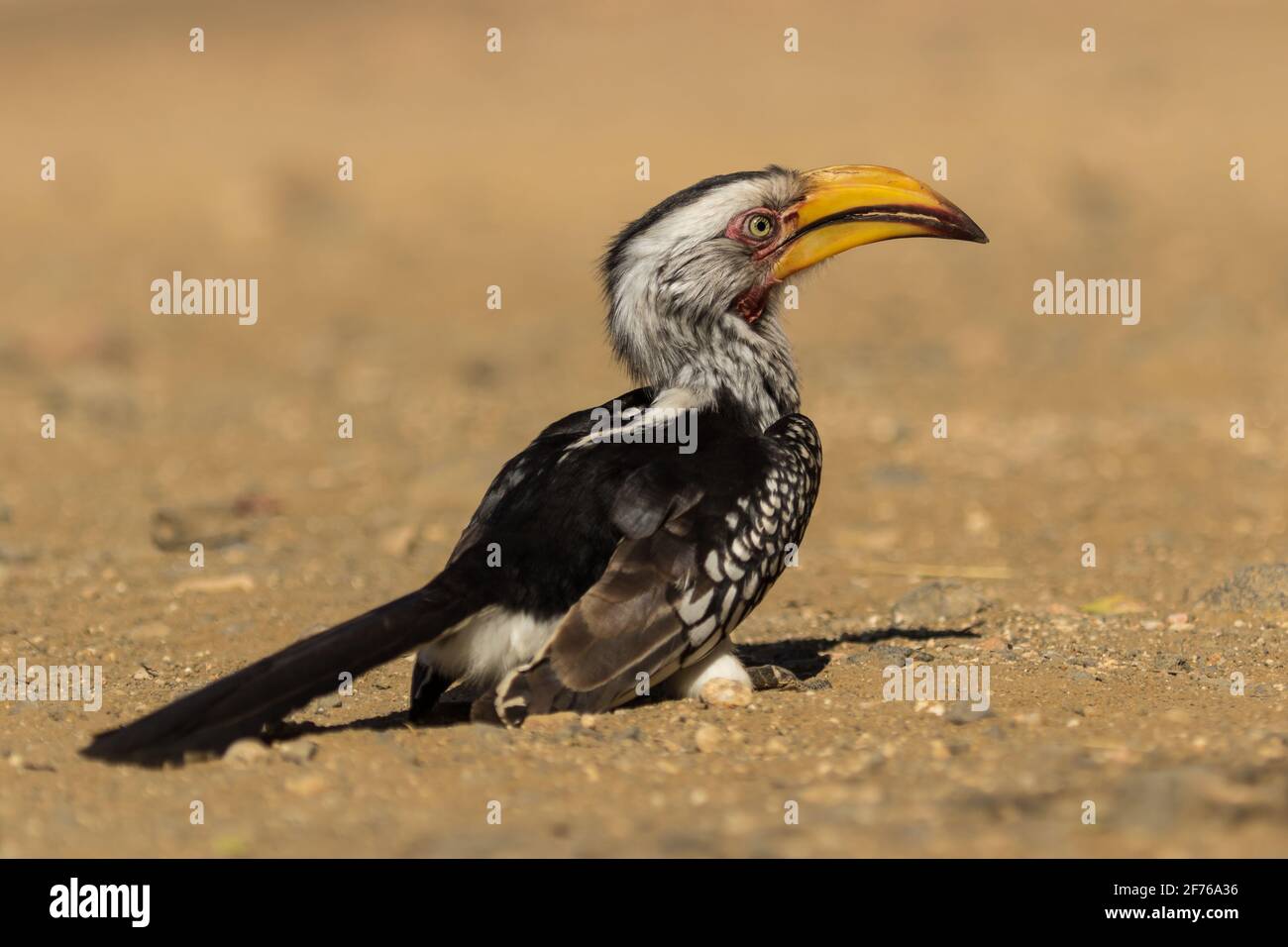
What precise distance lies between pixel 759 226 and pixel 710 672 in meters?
1.55

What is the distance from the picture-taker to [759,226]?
582 centimetres

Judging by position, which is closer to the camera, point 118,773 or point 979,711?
point 118,773

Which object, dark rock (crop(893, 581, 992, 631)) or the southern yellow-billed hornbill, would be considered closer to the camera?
the southern yellow-billed hornbill

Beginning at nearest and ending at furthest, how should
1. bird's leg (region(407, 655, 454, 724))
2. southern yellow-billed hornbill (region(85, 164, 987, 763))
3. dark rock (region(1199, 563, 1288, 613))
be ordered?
southern yellow-billed hornbill (region(85, 164, 987, 763))
bird's leg (region(407, 655, 454, 724))
dark rock (region(1199, 563, 1288, 613))

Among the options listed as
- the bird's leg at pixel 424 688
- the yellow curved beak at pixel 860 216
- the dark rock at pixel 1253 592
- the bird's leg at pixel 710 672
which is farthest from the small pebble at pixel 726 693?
the dark rock at pixel 1253 592

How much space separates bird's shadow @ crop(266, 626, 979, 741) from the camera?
5.01 m

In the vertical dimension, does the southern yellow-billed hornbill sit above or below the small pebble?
above

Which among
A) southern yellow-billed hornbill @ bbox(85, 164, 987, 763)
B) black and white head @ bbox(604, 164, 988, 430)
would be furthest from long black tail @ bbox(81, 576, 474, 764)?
black and white head @ bbox(604, 164, 988, 430)

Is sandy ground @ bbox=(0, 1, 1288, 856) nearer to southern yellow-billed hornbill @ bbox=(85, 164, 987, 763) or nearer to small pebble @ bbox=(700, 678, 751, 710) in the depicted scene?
small pebble @ bbox=(700, 678, 751, 710)

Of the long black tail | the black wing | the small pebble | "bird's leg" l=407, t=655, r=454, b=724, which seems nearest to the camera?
the long black tail

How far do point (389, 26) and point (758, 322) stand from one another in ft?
70.1

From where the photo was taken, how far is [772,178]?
5.84m

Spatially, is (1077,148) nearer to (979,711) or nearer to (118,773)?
(979,711)

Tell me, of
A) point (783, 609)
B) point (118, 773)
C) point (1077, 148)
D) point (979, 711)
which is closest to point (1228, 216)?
point (1077, 148)
